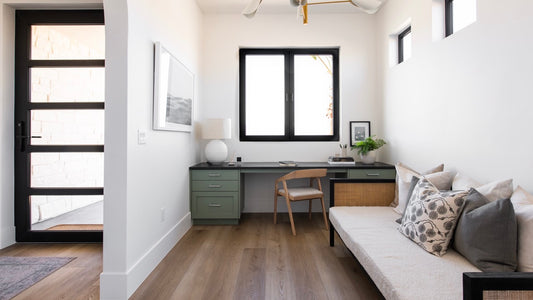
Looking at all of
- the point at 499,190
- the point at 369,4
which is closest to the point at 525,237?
the point at 499,190

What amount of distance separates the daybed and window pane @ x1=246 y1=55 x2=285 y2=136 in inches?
74.8

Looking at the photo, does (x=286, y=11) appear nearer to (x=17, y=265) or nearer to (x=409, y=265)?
(x=409, y=265)

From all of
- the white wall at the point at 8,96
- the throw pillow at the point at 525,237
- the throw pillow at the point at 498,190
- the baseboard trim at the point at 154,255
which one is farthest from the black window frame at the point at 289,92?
the throw pillow at the point at 525,237

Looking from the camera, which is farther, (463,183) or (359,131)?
(359,131)

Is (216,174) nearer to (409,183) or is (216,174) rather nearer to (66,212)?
(66,212)

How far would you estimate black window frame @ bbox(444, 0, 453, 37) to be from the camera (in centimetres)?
251

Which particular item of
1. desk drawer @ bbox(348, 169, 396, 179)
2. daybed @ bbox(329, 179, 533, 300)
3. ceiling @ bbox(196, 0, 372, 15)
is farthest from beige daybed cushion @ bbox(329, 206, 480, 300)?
ceiling @ bbox(196, 0, 372, 15)

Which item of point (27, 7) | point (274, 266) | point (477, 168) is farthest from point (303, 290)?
point (27, 7)

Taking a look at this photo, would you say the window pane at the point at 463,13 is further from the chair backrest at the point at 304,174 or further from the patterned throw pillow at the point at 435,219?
the chair backrest at the point at 304,174

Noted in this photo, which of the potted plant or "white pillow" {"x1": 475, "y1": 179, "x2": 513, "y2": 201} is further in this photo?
the potted plant

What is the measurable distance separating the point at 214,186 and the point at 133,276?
1.57 meters

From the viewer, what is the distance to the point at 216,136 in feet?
11.4

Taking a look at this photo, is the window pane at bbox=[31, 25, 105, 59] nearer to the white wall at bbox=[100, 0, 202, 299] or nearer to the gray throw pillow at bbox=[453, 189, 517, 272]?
the white wall at bbox=[100, 0, 202, 299]

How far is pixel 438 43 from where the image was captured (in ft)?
8.15
